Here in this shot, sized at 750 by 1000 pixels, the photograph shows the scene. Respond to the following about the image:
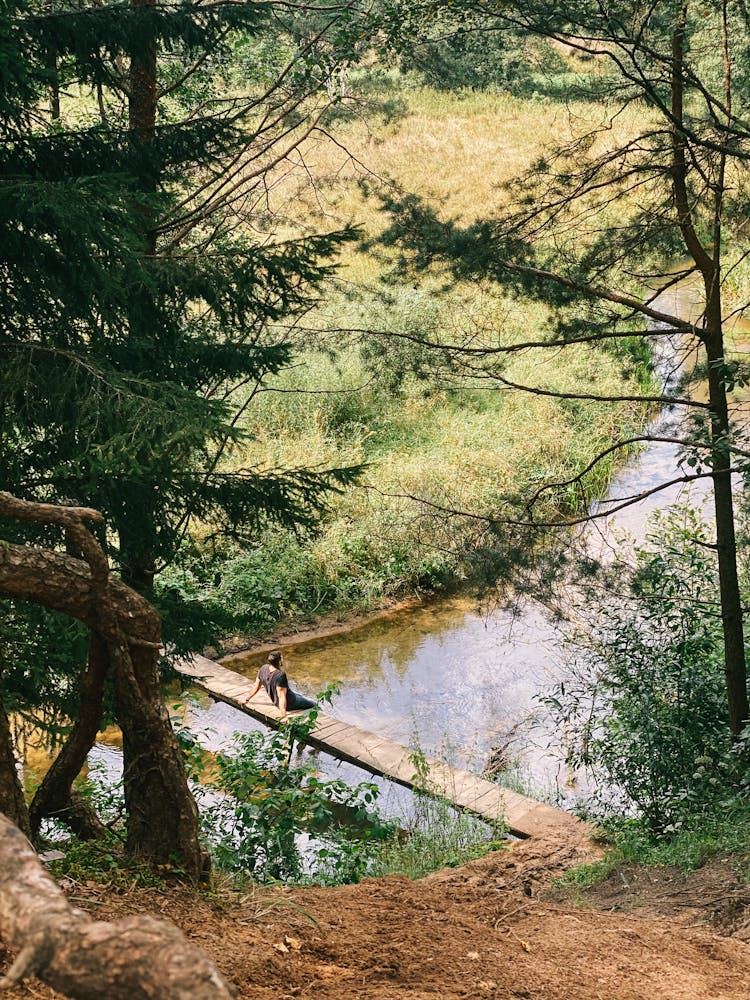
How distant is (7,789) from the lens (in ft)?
10.3

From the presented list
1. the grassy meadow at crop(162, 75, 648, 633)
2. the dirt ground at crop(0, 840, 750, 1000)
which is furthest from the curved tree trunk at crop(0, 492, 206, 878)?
the grassy meadow at crop(162, 75, 648, 633)

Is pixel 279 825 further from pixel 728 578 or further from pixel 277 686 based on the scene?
pixel 728 578

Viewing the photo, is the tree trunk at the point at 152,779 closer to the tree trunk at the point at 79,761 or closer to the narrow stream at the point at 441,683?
the tree trunk at the point at 79,761

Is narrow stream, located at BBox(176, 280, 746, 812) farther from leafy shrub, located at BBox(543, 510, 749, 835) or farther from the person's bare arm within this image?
leafy shrub, located at BBox(543, 510, 749, 835)

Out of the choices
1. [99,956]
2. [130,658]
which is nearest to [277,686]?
[130,658]

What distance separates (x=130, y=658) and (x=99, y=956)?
7.76 feet

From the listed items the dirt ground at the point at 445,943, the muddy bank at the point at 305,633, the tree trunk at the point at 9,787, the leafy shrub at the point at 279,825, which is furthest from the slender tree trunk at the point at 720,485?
the muddy bank at the point at 305,633

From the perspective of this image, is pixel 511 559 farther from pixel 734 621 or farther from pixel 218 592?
pixel 218 592

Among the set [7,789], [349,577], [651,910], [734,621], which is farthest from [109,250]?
[349,577]

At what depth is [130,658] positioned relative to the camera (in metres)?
3.46

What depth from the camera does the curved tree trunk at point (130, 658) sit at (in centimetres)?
305

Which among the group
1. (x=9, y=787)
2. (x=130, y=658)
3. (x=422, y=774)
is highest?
(x=422, y=774)

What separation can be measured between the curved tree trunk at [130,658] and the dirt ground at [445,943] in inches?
11.1

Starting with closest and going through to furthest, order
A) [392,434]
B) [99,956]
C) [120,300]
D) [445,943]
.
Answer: [99,956]
[445,943]
[120,300]
[392,434]
